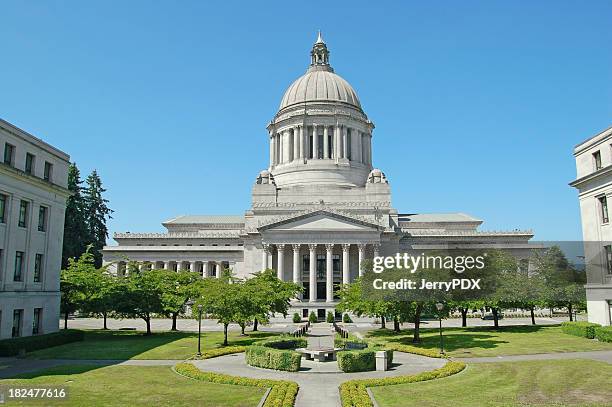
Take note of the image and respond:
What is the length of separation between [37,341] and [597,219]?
4748 centimetres

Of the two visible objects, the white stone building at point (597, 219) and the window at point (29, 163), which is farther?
the white stone building at point (597, 219)

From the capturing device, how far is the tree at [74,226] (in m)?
83.9

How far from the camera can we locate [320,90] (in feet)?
344

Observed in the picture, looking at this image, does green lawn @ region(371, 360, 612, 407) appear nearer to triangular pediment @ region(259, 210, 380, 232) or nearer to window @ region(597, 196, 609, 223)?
window @ region(597, 196, 609, 223)

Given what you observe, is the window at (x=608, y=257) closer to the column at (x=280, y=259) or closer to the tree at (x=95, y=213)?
the column at (x=280, y=259)

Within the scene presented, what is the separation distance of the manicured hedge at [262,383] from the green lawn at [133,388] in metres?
0.48

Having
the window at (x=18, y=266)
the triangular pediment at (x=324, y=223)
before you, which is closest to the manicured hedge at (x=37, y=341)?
the window at (x=18, y=266)

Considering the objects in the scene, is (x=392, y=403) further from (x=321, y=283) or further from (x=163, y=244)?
(x=163, y=244)

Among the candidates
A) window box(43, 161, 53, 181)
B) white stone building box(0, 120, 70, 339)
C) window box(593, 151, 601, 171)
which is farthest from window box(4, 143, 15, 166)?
window box(593, 151, 601, 171)

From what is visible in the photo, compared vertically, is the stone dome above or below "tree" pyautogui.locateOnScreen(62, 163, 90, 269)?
above

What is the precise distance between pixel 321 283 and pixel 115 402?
63.8 meters

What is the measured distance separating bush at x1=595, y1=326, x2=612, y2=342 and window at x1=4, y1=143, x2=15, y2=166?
48.2 m

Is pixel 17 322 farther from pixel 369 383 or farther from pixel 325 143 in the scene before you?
pixel 325 143

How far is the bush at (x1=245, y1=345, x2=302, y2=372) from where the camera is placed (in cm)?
2761
